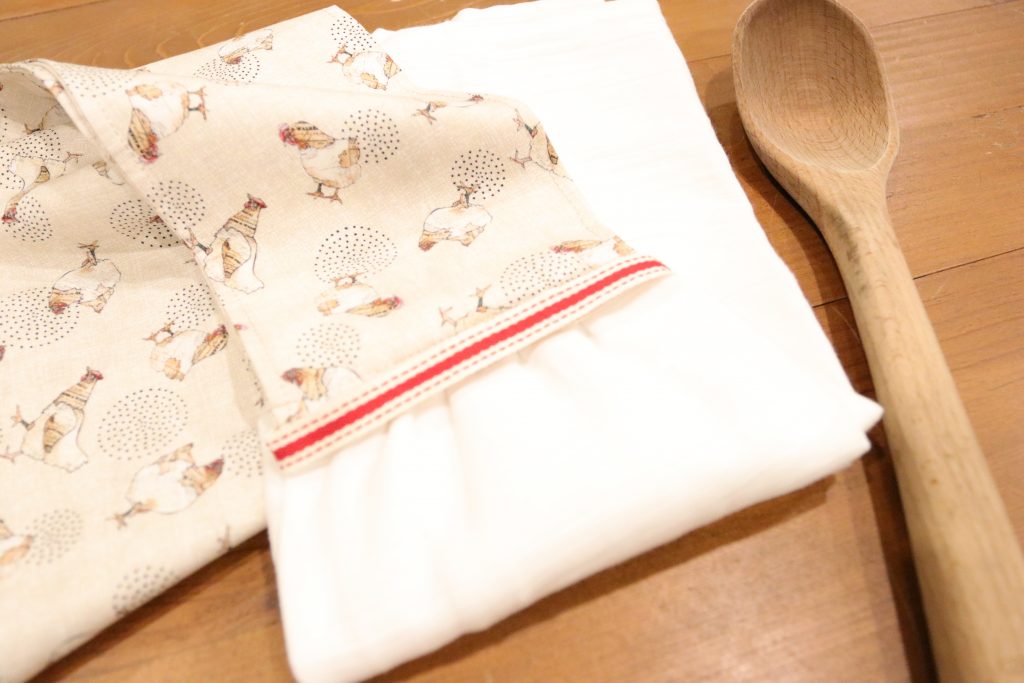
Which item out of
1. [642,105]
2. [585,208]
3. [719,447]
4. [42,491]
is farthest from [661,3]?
[42,491]

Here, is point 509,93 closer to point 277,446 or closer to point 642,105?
point 642,105

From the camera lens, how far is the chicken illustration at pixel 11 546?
337mm

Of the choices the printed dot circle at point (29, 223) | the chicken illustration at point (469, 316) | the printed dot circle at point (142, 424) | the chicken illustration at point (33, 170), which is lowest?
the printed dot circle at point (142, 424)

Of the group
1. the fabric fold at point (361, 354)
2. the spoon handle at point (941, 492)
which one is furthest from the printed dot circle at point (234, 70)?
the spoon handle at point (941, 492)

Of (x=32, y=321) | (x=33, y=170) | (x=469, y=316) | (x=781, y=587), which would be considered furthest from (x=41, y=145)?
(x=781, y=587)

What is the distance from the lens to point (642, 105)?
506 millimetres

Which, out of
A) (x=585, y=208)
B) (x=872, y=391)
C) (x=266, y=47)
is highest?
(x=266, y=47)

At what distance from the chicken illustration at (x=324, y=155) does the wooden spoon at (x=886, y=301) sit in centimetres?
33

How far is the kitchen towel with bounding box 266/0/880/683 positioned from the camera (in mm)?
314

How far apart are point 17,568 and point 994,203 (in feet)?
2.36

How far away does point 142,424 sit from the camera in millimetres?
378

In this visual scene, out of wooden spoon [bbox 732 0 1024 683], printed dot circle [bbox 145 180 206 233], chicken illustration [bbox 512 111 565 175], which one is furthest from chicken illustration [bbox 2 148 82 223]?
wooden spoon [bbox 732 0 1024 683]

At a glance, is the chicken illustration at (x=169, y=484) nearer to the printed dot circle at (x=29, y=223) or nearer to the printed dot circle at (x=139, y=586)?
the printed dot circle at (x=139, y=586)

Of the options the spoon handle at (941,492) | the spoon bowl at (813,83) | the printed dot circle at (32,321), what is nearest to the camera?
the spoon handle at (941,492)
